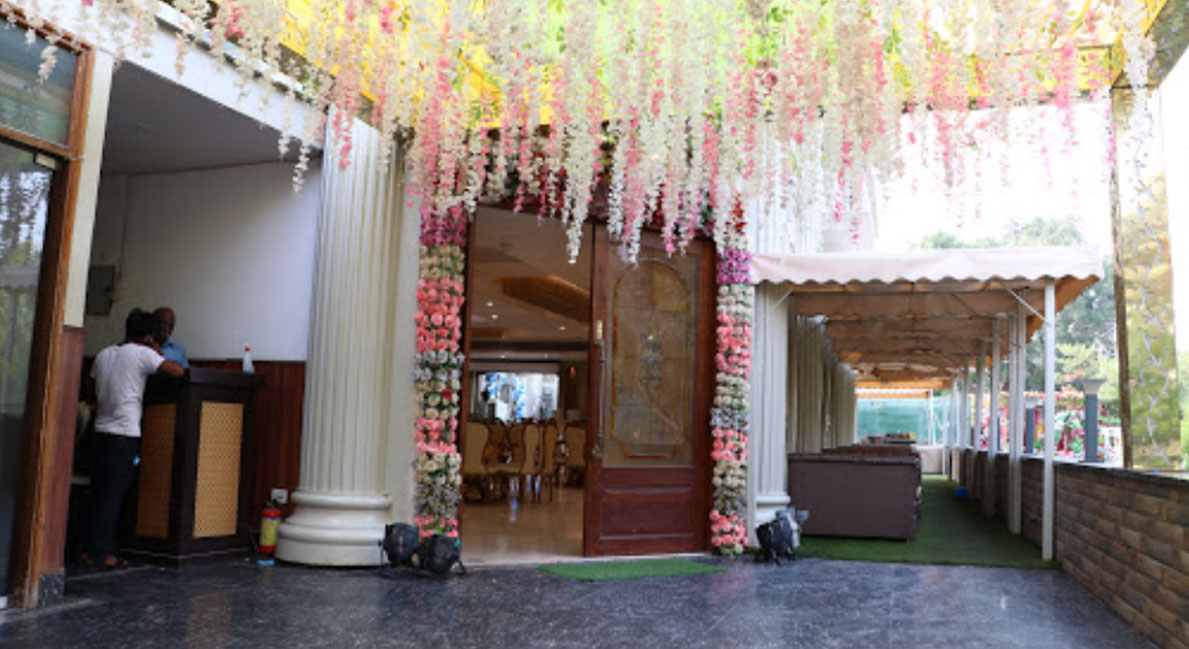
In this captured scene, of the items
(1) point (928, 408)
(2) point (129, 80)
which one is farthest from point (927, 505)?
(1) point (928, 408)

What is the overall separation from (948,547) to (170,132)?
6.08 meters

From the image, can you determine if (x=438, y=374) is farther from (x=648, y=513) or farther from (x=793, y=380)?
(x=793, y=380)

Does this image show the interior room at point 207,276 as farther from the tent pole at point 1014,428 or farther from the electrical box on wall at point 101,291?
the tent pole at point 1014,428

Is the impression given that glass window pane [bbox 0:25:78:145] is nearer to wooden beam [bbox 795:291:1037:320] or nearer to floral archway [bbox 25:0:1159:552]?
floral archway [bbox 25:0:1159:552]

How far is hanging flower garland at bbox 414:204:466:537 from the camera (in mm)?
5750

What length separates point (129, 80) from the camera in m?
5.00

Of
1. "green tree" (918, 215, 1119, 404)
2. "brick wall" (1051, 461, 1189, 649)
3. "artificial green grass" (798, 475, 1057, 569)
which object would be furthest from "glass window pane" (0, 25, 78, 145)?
"green tree" (918, 215, 1119, 404)

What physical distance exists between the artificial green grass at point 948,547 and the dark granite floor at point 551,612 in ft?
2.71

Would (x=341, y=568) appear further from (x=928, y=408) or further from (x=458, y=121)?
(x=928, y=408)

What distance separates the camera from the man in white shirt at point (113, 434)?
16.8 feet

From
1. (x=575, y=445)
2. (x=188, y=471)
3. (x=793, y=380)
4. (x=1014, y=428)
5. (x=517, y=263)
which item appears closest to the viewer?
(x=188, y=471)

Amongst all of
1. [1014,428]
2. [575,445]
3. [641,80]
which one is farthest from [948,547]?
[641,80]

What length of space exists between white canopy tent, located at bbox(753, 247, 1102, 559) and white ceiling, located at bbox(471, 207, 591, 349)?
1.81 meters

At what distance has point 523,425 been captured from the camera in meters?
10.4
